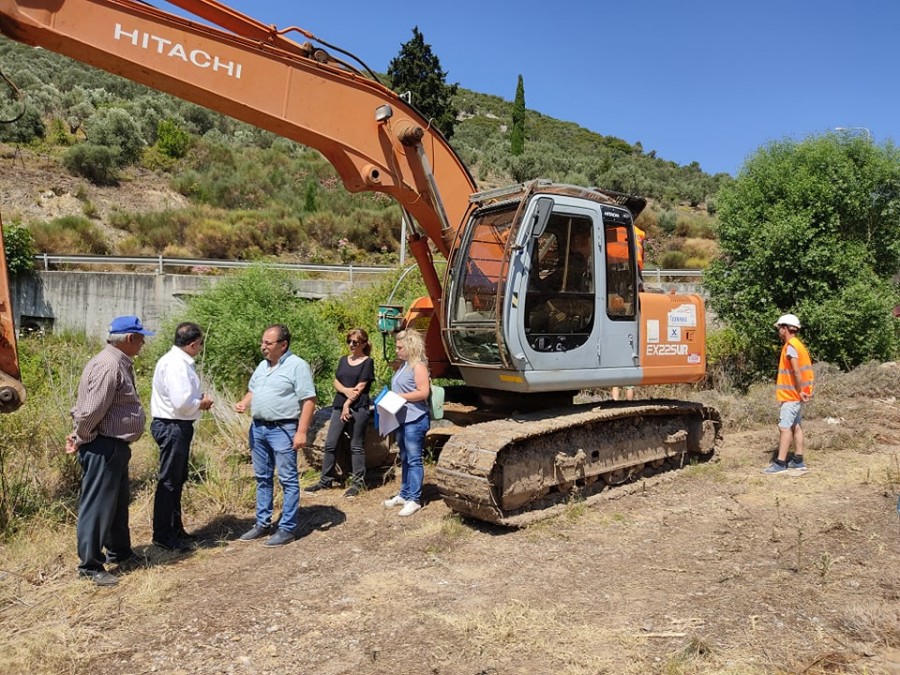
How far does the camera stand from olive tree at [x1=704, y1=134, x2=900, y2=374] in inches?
491

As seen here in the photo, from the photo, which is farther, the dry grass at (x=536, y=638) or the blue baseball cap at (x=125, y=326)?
the blue baseball cap at (x=125, y=326)

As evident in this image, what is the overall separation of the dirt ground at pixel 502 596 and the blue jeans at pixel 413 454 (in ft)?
0.80

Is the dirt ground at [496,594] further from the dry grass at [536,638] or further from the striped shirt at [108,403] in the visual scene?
the striped shirt at [108,403]

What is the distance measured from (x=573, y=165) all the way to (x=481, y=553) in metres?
44.9

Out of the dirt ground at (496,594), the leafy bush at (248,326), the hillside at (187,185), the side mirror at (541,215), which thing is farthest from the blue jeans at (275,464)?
the hillside at (187,185)

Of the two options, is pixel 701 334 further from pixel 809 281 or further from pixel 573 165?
pixel 573 165

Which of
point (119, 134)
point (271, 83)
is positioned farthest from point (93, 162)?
point (271, 83)

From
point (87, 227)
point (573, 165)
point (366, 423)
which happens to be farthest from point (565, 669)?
point (573, 165)

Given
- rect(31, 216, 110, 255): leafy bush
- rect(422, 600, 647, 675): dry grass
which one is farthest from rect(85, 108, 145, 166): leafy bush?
rect(422, 600, 647, 675): dry grass

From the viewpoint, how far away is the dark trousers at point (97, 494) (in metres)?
4.55

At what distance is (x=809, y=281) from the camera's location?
12.6m

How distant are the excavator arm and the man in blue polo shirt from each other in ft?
5.32

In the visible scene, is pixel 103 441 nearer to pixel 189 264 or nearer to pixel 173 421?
pixel 173 421

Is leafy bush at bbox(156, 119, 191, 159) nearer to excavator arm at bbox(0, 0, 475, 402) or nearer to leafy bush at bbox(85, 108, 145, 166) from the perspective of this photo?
leafy bush at bbox(85, 108, 145, 166)
